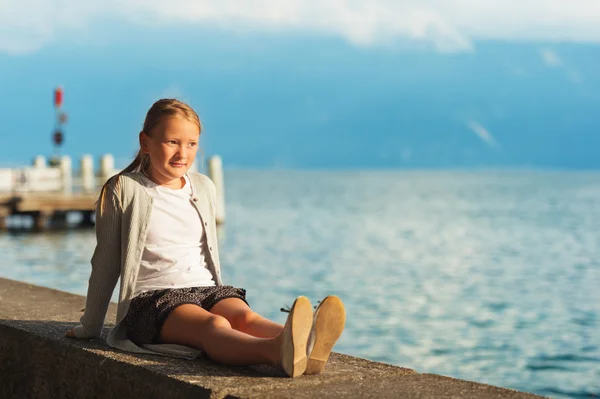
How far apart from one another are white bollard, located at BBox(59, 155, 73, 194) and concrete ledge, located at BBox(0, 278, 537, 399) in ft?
86.8

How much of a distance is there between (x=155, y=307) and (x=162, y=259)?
0.21 metres

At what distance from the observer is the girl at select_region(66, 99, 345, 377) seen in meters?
3.71

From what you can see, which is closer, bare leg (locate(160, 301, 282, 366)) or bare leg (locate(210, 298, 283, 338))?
bare leg (locate(160, 301, 282, 366))

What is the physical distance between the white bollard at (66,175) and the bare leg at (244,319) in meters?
27.3

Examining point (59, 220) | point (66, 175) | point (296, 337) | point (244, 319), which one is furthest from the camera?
point (59, 220)

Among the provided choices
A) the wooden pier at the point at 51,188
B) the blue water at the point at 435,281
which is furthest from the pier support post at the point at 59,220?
the wooden pier at the point at 51,188

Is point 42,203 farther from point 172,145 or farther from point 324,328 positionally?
point 324,328

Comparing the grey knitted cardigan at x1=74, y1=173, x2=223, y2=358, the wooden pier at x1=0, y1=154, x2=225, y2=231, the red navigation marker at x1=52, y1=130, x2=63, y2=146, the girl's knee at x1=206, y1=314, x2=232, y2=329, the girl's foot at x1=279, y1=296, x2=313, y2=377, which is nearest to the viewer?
the girl's foot at x1=279, y1=296, x2=313, y2=377

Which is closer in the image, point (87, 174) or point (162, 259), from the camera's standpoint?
point (162, 259)

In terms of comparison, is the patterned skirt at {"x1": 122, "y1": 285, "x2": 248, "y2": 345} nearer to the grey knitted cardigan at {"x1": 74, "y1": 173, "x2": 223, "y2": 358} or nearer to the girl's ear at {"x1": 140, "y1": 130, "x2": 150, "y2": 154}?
the grey knitted cardigan at {"x1": 74, "y1": 173, "x2": 223, "y2": 358}

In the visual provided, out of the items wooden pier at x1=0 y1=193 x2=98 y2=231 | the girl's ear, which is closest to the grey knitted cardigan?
the girl's ear

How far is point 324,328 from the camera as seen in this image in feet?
10.8

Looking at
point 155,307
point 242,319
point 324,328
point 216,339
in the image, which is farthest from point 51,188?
point 324,328

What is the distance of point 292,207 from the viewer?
213ft
